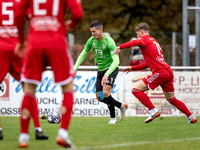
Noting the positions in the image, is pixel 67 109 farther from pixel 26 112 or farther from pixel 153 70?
pixel 153 70

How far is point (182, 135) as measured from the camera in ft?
27.2

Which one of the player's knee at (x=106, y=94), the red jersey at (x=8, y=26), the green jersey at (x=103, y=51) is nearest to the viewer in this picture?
the red jersey at (x=8, y=26)

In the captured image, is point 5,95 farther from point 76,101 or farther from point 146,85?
point 146,85

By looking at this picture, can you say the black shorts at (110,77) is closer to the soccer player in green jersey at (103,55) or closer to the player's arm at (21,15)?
the soccer player in green jersey at (103,55)

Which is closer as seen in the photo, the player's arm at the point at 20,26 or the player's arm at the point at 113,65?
the player's arm at the point at 20,26

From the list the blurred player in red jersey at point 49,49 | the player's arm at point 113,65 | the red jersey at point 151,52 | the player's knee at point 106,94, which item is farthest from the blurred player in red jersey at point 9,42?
the red jersey at point 151,52

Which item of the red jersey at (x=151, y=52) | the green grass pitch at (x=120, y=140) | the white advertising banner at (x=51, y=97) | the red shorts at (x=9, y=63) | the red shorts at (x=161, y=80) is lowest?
the green grass pitch at (x=120, y=140)

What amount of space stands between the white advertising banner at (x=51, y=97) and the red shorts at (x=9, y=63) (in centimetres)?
612

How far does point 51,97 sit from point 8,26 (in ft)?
20.7

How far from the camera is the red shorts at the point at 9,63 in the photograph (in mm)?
7508

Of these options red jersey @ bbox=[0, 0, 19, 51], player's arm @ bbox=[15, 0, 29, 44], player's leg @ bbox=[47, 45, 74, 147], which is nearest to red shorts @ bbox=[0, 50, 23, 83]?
red jersey @ bbox=[0, 0, 19, 51]

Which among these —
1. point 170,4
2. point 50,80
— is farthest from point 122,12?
point 50,80

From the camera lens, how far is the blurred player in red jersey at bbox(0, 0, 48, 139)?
7512mm

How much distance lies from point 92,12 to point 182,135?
71.2 ft
